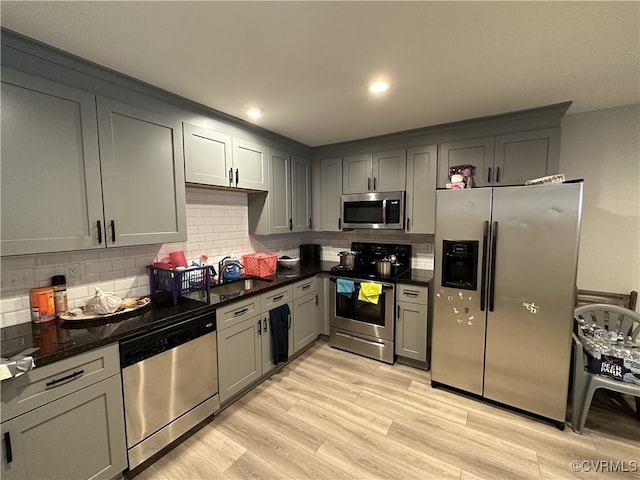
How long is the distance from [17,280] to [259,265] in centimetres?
165

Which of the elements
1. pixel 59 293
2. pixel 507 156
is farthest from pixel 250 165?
pixel 507 156

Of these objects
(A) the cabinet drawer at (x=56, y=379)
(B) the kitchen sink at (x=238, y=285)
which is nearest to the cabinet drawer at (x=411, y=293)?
(B) the kitchen sink at (x=238, y=285)

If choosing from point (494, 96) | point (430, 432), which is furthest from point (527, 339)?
point (494, 96)

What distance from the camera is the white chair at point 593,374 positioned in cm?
182

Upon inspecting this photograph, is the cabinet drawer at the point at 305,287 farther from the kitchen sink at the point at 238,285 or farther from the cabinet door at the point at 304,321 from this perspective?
the kitchen sink at the point at 238,285

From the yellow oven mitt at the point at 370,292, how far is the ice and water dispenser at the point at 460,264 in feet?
2.19

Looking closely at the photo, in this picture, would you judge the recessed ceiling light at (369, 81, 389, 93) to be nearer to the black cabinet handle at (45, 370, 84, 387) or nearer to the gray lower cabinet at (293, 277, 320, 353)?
the gray lower cabinet at (293, 277, 320, 353)

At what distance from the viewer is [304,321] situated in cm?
297

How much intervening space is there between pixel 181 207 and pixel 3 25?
4.00 feet

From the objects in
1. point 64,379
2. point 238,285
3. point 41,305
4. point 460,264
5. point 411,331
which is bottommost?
point 411,331

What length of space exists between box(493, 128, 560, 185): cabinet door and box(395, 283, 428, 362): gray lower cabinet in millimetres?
1327

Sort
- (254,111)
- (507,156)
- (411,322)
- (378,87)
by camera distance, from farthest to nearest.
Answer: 1. (411,322)
2. (507,156)
3. (254,111)
4. (378,87)

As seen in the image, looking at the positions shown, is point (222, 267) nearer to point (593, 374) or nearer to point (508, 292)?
point (508, 292)

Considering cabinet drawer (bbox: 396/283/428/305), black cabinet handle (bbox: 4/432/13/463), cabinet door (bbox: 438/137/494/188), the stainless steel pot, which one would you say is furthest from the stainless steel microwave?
black cabinet handle (bbox: 4/432/13/463)
